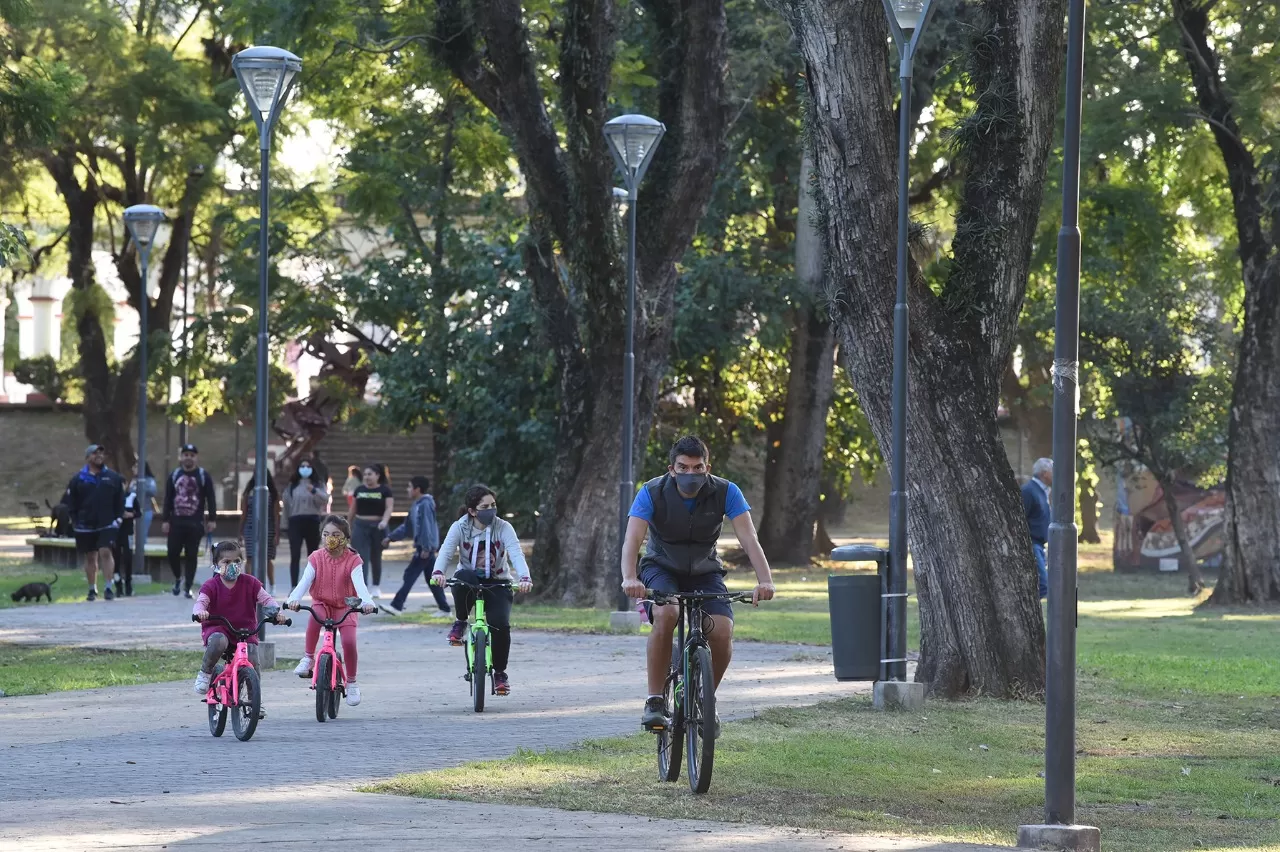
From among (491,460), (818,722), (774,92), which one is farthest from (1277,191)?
(818,722)

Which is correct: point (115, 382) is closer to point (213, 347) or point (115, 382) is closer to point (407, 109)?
point (213, 347)

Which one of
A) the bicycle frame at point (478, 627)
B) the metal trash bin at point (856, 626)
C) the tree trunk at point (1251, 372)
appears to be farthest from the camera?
the tree trunk at point (1251, 372)

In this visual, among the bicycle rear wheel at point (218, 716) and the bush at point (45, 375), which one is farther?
the bush at point (45, 375)

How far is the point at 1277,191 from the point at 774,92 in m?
11.7

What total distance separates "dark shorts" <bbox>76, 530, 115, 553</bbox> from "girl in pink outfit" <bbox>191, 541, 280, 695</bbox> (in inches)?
526

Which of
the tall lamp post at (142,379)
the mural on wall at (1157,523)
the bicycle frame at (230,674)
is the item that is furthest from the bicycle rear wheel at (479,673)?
the mural on wall at (1157,523)

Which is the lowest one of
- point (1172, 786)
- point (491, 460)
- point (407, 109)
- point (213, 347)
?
point (1172, 786)

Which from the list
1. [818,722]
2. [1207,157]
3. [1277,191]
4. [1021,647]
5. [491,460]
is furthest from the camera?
[491,460]

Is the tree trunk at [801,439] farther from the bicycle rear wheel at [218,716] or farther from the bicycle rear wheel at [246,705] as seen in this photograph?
the bicycle rear wheel at [246,705]

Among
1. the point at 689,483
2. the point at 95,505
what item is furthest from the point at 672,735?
the point at 95,505

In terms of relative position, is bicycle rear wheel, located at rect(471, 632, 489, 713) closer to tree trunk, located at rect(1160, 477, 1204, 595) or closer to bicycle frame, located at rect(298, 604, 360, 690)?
bicycle frame, located at rect(298, 604, 360, 690)

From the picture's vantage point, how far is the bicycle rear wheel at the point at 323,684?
510 inches

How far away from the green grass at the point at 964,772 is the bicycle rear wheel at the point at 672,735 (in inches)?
4.0

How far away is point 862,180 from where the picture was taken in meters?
15.0
